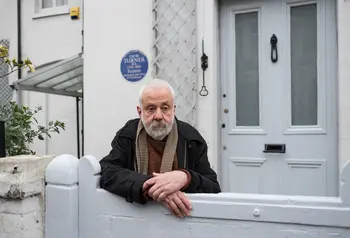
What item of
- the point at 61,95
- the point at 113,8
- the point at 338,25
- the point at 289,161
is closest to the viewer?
the point at 338,25

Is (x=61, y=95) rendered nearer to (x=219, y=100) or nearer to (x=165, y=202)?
(x=219, y=100)

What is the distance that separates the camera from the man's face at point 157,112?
205 cm

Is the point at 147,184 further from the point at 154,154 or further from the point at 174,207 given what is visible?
the point at 154,154

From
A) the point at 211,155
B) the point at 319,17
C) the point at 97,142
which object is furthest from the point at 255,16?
the point at 97,142

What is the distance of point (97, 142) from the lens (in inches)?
186

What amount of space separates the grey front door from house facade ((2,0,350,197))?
1 cm

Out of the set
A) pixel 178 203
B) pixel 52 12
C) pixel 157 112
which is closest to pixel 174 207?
pixel 178 203

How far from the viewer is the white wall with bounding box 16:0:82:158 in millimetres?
6156

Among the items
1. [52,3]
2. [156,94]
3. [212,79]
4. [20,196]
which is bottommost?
[20,196]

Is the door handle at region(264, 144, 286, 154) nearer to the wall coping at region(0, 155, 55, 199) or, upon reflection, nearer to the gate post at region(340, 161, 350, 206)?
the gate post at region(340, 161, 350, 206)

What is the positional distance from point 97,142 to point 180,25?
1822mm

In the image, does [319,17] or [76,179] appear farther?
[319,17]

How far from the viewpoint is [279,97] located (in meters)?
3.94

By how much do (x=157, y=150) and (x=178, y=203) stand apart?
1.50 ft
